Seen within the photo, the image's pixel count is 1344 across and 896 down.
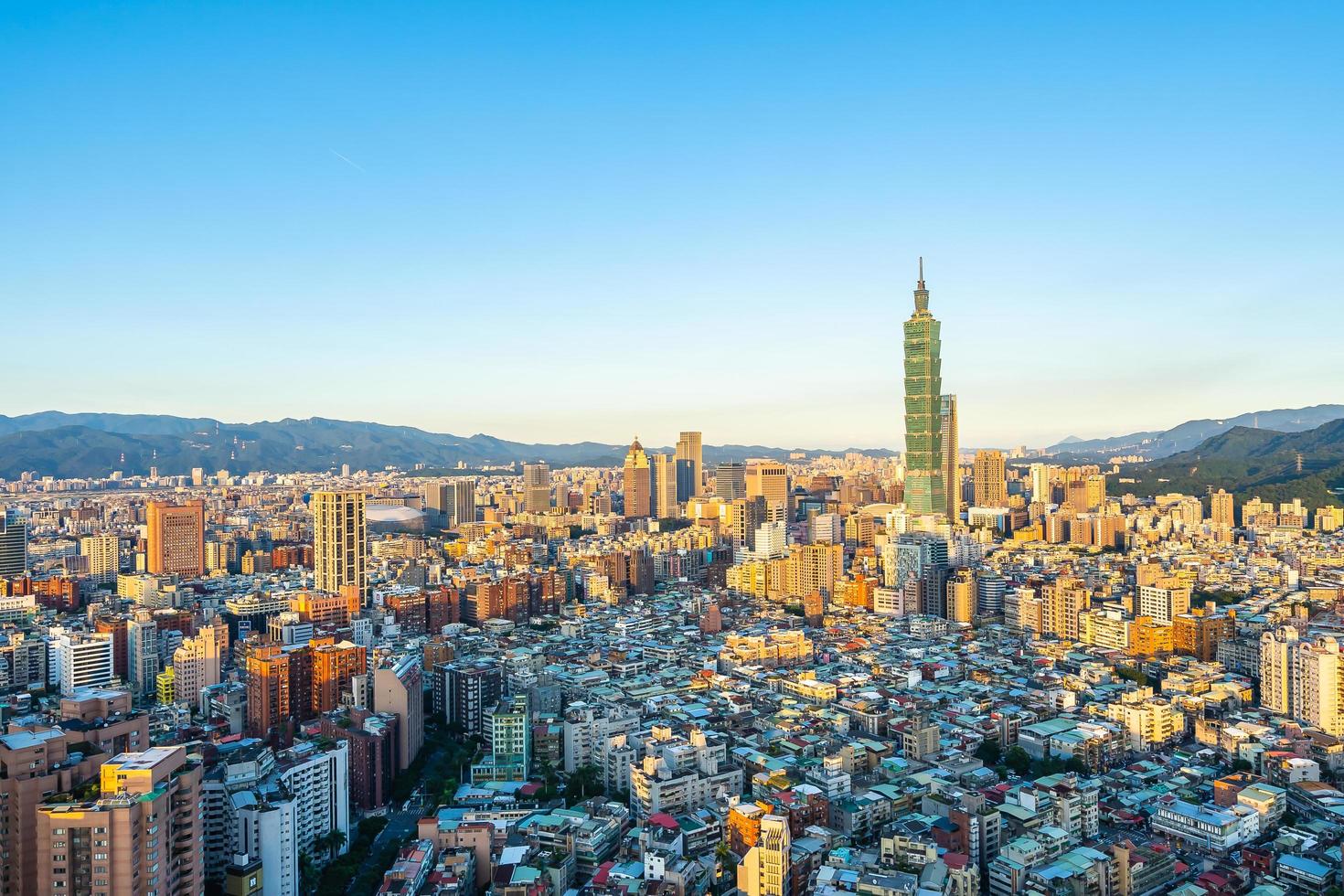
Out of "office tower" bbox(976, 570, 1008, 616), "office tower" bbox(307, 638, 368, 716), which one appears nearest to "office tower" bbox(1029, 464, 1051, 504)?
"office tower" bbox(976, 570, 1008, 616)

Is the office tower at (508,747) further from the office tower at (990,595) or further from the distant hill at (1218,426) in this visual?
the distant hill at (1218,426)

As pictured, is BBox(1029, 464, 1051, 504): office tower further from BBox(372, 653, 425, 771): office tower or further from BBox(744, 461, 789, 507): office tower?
BBox(372, 653, 425, 771): office tower

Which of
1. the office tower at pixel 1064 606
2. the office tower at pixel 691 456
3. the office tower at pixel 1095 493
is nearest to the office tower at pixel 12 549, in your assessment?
the office tower at pixel 1064 606

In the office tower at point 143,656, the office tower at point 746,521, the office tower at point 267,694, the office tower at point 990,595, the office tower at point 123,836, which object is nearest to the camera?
the office tower at point 123,836

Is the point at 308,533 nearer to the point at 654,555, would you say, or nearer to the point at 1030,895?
the point at 654,555

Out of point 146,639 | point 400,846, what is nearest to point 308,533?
point 146,639

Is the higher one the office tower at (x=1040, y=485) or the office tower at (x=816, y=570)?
the office tower at (x=1040, y=485)
